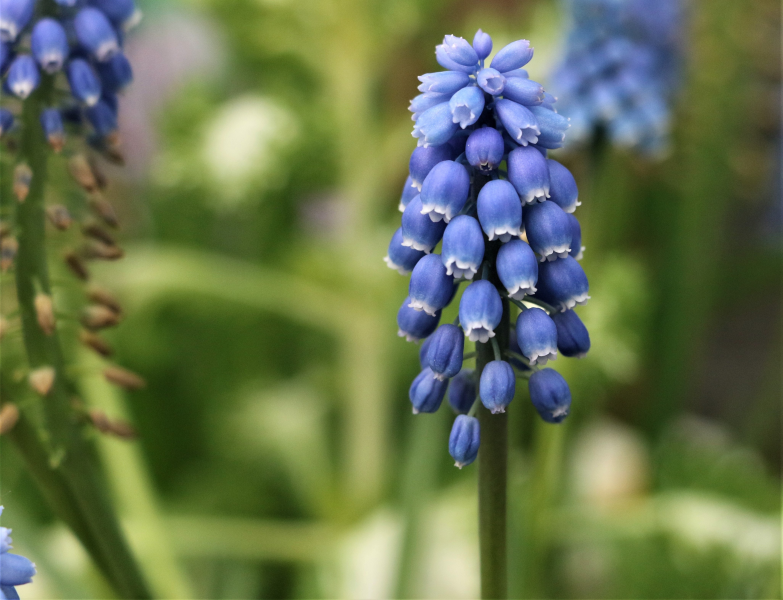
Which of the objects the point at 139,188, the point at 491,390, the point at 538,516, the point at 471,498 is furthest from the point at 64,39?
the point at 139,188

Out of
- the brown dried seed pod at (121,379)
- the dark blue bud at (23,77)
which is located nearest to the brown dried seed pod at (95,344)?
the brown dried seed pod at (121,379)

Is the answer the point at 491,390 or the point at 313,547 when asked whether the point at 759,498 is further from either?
the point at 491,390

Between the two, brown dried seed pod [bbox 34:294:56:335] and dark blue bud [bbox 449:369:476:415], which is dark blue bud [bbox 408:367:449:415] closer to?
dark blue bud [bbox 449:369:476:415]

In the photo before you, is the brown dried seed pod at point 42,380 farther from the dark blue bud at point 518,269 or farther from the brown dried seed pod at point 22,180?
the dark blue bud at point 518,269

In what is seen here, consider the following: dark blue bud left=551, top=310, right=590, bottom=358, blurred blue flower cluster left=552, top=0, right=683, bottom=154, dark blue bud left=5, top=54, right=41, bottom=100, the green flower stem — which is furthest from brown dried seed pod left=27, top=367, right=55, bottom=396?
blurred blue flower cluster left=552, top=0, right=683, bottom=154

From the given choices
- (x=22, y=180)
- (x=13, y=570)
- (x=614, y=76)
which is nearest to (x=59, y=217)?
(x=22, y=180)
